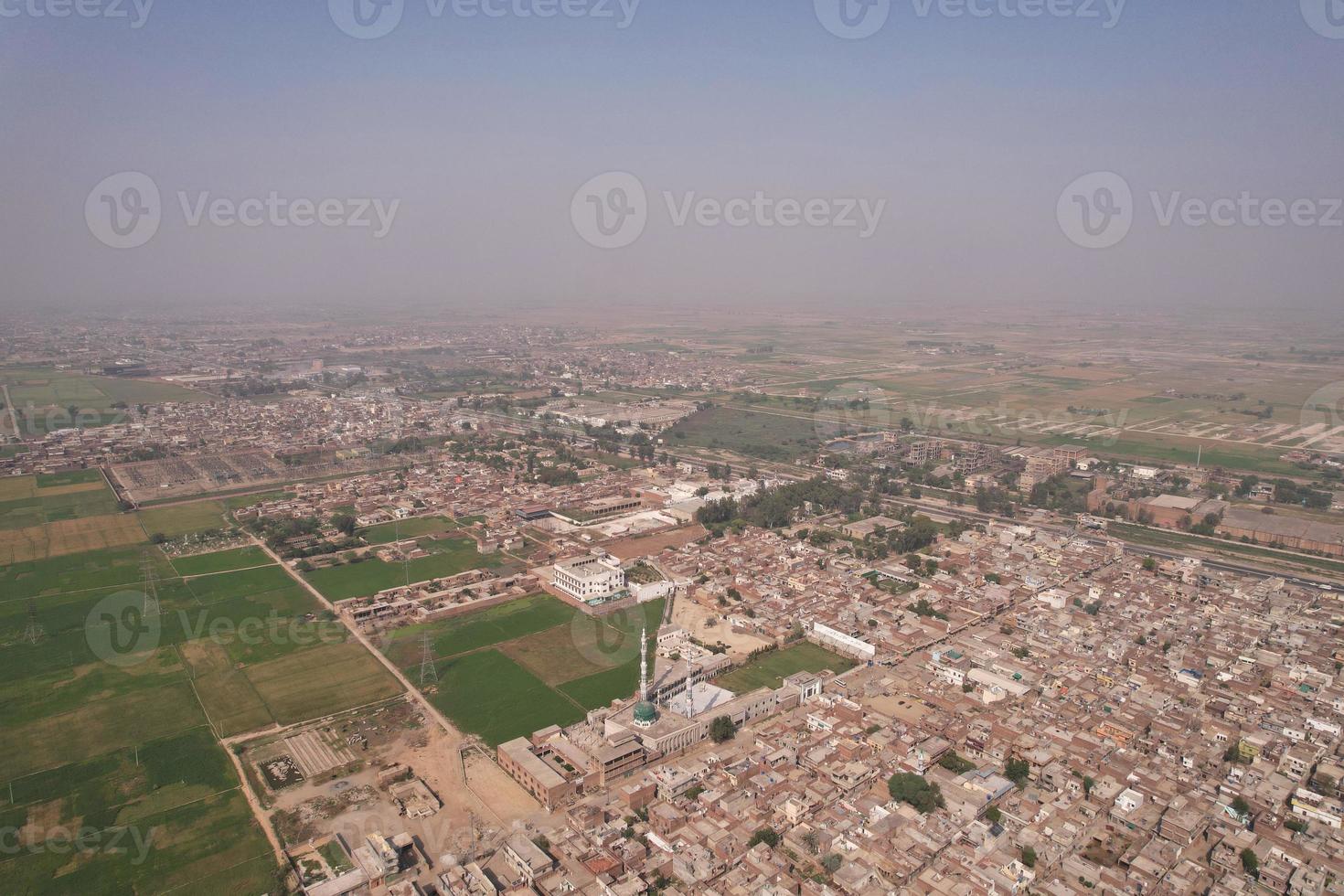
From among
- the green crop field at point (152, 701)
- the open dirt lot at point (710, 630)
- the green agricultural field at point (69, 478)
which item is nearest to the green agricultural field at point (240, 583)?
the green crop field at point (152, 701)

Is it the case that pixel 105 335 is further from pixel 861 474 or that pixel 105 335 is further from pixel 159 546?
pixel 861 474

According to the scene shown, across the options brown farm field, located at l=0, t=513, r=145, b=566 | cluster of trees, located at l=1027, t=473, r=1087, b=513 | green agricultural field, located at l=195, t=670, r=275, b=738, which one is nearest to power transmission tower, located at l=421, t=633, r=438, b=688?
green agricultural field, located at l=195, t=670, r=275, b=738

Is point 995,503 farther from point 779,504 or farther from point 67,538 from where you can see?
point 67,538

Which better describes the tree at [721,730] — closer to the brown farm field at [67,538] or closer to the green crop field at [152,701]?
the green crop field at [152,701]

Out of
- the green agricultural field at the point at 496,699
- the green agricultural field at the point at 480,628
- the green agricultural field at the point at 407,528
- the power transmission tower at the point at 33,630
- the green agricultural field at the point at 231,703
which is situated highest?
the power transmission tower at the point at 33,630

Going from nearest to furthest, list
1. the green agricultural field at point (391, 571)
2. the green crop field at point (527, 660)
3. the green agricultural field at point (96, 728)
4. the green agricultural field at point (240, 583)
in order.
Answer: the green agricultural field at point (96, 728) < the green crop field at point (527, 660) < the green agricultural field at point (240, 583) < the green agricultural field at point (391, 571)

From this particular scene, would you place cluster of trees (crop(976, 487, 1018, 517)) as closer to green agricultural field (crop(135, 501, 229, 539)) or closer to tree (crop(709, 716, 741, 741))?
tree (crop(709, 716, 741, 741))

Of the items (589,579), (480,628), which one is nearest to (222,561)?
(480,628)
